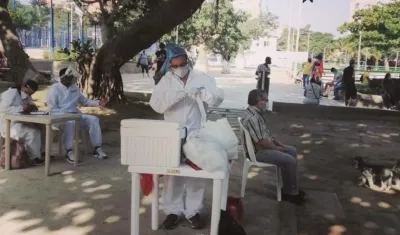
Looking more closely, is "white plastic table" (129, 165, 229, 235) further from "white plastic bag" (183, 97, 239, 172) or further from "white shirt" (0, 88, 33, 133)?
"white shirt" (0, 88, 33, 133)

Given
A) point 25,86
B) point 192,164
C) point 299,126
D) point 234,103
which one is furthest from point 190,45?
point 192,164

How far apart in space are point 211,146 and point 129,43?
25.4 ft

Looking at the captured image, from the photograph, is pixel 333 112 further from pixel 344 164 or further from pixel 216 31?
pixel 216 31

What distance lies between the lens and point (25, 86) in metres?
6.21

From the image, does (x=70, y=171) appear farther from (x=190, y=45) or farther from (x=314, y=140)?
(x=190, y=45)

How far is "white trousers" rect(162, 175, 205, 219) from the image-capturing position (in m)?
4.12

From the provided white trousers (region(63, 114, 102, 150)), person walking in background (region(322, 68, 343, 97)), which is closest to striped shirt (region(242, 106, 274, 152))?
white trousers (region(63, 114, 102, 150))

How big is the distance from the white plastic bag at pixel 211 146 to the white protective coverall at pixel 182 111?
158 mm

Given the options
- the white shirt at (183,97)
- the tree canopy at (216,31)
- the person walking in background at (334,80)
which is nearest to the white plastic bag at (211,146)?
the white shirt at (183,97)

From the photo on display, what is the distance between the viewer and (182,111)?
13.6ft

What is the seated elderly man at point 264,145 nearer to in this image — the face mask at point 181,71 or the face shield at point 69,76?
the face mask at point 181,71

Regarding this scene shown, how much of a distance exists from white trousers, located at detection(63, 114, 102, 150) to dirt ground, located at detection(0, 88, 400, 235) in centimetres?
29

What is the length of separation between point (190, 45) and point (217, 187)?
3513 cm

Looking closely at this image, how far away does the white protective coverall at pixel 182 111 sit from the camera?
394 cm
